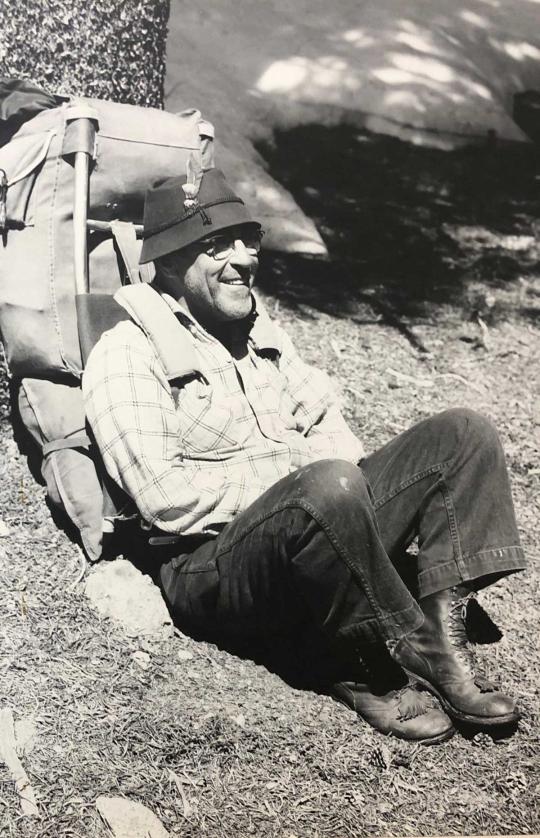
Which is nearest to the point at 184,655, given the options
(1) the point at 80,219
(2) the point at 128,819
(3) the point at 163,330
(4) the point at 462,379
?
(2) the point at 128,819

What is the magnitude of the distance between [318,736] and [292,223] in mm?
3700

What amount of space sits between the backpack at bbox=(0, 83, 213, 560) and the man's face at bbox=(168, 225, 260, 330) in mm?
349

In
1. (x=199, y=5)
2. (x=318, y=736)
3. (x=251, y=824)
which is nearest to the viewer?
(x=251, y=824)

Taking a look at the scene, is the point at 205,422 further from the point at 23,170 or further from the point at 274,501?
the point at 23,170

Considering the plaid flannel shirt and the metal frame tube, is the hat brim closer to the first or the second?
the plaid flannel shirt

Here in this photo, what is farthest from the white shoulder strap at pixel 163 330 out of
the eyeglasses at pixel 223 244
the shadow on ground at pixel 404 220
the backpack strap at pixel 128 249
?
the shadow on ground at pixel 404 220

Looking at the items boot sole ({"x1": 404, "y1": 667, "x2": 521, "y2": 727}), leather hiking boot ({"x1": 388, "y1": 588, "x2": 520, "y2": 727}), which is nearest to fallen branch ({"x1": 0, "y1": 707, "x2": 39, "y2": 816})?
leather hiking boot ({"x1": 388, "y1": 588, "x2": 520, "y2": 727})

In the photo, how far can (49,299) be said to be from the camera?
3.47 m

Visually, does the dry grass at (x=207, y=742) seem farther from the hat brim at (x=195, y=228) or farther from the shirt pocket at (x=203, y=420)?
the hat brim at (x=195, y=228)

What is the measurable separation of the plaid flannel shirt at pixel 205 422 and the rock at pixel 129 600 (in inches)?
18.6

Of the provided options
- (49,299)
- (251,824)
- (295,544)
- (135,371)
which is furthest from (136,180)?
(251,824)

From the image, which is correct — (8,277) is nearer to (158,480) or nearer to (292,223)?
(158,480)

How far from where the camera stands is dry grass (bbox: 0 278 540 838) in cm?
257

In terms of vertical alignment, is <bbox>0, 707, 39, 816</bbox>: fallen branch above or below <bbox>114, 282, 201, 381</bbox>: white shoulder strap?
below
